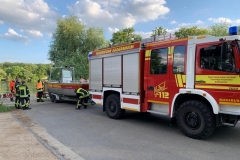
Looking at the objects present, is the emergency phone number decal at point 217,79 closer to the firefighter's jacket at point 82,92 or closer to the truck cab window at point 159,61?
the truck cab window at point 159,61

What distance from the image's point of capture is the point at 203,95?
5125mm

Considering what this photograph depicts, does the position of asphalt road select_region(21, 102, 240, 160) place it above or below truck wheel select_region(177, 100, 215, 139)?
below

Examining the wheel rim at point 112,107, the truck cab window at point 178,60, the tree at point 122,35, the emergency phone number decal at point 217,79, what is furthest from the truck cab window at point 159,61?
the tree at point 122,35

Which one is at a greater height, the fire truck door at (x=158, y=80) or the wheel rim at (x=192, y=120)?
the fire truck door at (x=158, y=80)

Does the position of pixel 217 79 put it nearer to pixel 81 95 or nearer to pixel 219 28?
pixel 81 95

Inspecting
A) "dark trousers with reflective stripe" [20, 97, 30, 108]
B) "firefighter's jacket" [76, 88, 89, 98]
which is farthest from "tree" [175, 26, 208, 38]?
"dark trousers with reflective stripe" [20, 97, 30, 108]

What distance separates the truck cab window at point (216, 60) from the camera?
4.70 meters

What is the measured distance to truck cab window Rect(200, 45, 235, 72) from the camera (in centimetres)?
470

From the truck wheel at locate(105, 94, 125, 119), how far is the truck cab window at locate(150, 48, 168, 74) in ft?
6.91

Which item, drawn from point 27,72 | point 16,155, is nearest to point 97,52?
point 16,155

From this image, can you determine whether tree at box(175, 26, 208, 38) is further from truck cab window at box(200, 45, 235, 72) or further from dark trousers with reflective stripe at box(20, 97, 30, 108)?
truck cab window at box(200, 45, 235, 72)

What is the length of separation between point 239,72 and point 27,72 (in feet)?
206

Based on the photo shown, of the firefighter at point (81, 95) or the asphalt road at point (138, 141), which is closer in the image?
the asphalt road at point (138, 141)

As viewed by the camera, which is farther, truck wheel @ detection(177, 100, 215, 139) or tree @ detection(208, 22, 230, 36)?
tree @ detection(208, 22, 230, 36)
